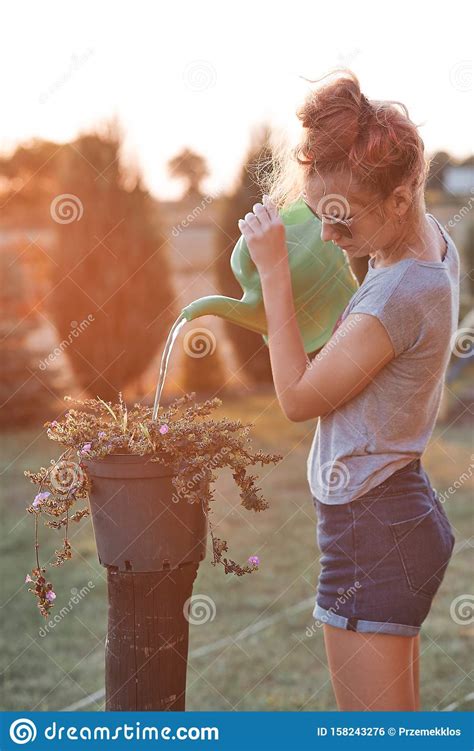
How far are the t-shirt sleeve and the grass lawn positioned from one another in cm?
168

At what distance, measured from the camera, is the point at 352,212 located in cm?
151

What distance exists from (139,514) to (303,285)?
1.88ft

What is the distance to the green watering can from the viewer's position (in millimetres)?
1741

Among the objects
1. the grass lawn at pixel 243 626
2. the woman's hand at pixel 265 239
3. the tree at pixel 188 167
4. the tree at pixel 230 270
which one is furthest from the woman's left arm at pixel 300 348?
the tree at pixel 230 270

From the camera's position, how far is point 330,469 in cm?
158

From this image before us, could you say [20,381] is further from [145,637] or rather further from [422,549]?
[422,549]

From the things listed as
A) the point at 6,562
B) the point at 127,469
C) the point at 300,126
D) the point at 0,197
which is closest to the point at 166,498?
the point at 127,469

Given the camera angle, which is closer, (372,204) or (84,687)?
(372,204)

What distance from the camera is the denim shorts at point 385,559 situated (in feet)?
5.02

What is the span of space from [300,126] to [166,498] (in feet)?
2.30

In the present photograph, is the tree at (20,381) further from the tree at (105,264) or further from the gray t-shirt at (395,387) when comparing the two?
the gray t-shirt at (395,387)

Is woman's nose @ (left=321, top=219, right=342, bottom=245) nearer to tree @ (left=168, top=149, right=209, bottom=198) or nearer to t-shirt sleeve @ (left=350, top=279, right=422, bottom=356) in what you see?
t-shirt sleeve @ (left=350, top=279, right=422, bottom=356)

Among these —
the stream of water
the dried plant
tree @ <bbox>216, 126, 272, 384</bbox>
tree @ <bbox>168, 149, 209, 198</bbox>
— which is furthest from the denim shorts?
tree @ <bbox>216, 126, 272, 384</bbox>

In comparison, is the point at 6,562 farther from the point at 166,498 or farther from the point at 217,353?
the point at 217,353
